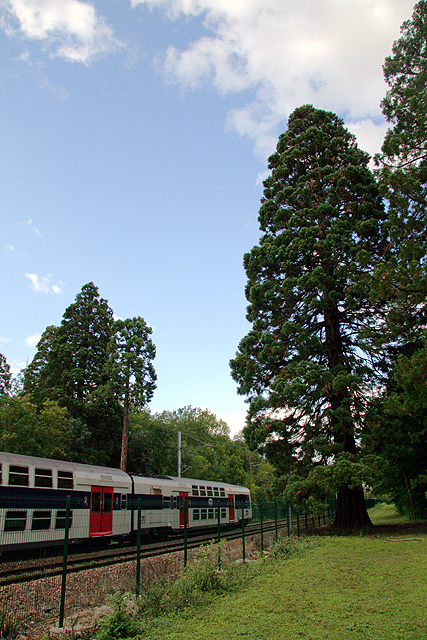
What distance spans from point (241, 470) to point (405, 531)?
41.9m

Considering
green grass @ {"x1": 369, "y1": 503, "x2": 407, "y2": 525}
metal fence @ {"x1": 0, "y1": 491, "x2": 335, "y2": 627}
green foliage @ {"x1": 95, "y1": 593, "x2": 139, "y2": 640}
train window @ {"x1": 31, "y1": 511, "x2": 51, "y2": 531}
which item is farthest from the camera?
green grass @ {"x1": 369, "y1": 503, "x2": 407, "y2": 525}

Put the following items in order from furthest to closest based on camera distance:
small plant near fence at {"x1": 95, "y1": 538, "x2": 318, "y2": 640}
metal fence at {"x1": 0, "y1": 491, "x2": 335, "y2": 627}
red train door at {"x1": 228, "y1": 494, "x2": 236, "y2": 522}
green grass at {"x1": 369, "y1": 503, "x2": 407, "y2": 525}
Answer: red train door at {"x1": 228, "y1": 494, "x2": 236, "y2": 522} → green grass at {"x1": 369, "y1": 503, "x2": 407, "y2": 525} → metal fence at {"x1": 0, "y1": 491, "x2": 335, "y2": 627} → small plant near fence at {"x1": 95, "y1": 538, "x2": 318, "y2": 640}

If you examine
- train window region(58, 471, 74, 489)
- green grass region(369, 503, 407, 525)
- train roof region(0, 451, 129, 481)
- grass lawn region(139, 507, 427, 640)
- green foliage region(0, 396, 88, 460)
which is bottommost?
green grass region(369, 503, 407, 525)

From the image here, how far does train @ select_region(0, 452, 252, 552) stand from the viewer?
40.8ft

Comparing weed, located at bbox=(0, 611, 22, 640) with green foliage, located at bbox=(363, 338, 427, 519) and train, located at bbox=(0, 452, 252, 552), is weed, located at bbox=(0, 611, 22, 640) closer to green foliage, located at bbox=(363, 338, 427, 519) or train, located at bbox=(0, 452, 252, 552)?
train, located at bbox=(0, 452, 252, 552)

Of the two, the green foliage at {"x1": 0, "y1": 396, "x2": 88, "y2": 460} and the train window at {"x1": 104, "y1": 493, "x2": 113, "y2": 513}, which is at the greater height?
the green foliage at {"x1": 0, "y1": 396, "x2": 88, "y2": 460}

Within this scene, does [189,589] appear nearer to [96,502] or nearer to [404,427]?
[96,502]

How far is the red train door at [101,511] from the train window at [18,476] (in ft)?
10.9

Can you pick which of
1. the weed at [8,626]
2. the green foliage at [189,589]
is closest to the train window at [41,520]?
the green foliage at [189,589]

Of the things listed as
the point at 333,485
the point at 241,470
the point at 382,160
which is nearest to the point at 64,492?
the point at 333,485

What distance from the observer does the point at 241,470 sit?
5956 cm

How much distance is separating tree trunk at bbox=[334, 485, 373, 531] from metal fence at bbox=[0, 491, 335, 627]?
389 cm

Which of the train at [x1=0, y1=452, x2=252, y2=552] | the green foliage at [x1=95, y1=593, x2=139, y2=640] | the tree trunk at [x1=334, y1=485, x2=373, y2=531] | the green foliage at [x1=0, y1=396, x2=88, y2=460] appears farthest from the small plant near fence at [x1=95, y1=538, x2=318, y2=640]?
the green foliage at [x1=0, y1=396, x2=88, y2=460]

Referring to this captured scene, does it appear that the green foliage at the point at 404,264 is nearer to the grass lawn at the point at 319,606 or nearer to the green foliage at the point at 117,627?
the grass lawn at the point at 319,606
